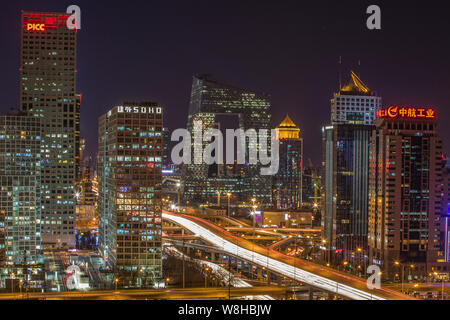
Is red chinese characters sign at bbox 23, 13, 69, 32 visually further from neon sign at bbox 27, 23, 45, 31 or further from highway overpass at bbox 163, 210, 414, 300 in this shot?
highway overpass at bbox 163, 210, 414, 300

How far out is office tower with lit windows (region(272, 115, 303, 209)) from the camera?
2311 inches

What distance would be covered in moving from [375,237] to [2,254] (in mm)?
17395

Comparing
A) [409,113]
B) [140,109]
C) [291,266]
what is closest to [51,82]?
[140,109]

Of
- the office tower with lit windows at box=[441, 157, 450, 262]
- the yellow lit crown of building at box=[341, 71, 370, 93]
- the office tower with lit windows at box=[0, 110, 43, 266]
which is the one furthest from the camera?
the yellow lit crown of building at box=[341, 71, 370, 93]

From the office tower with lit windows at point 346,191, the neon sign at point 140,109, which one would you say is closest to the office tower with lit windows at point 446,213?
the office tower with lit windows at point 346,191

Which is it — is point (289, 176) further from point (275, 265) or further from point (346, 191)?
point (275, 265)

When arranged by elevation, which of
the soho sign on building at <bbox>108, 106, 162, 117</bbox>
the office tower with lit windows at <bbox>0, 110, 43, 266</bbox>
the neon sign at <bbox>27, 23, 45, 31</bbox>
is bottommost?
the office tower with lit windows at <bbox>0, 110, 43, 266</bbox>

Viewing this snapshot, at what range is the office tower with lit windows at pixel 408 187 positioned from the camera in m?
28.2

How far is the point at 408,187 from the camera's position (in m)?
28.9

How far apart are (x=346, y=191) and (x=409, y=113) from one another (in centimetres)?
660

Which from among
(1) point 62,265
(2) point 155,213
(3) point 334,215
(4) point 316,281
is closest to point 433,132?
(3) point 334,215

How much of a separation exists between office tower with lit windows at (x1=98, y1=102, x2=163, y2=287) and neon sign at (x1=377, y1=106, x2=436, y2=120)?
11067 millimetres

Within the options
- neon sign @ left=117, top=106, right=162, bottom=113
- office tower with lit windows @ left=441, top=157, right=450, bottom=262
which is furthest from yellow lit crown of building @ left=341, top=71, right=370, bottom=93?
neon sign @ left=117, top=106, right=162, bottom=113
